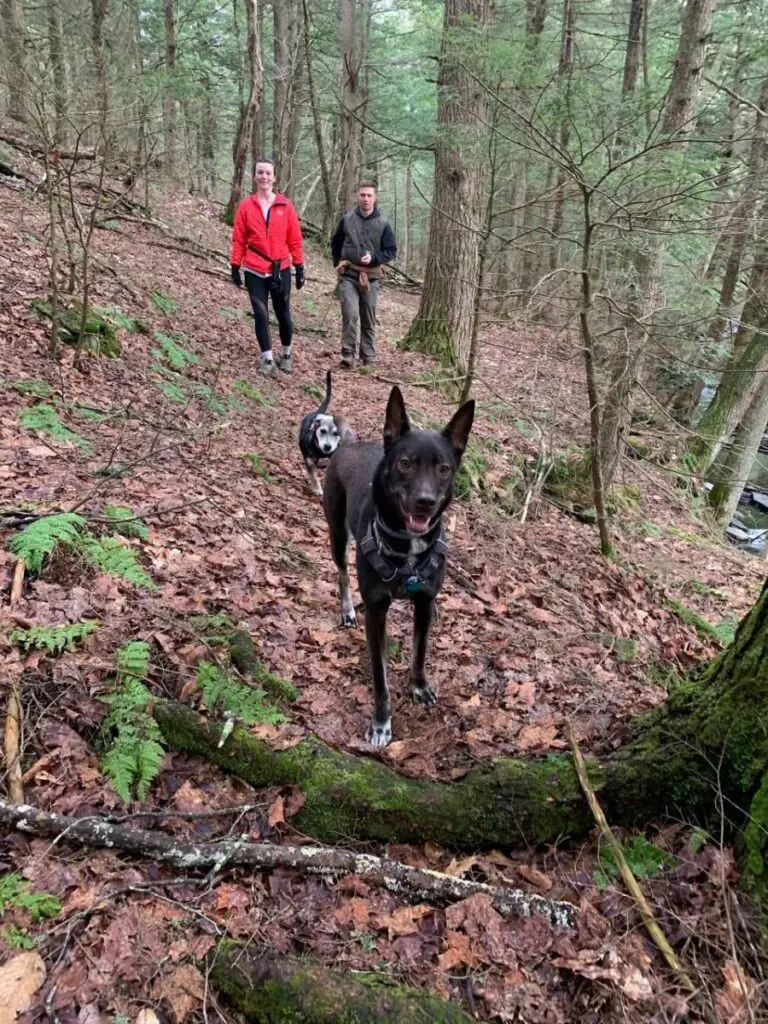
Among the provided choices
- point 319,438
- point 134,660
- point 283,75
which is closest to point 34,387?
point 319,438

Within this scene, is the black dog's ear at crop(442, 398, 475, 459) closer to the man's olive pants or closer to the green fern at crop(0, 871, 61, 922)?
the green fern at crop(0, 871, 61, 922)

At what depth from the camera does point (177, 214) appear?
18000mm

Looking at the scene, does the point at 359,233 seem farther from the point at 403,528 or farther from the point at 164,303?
the point at 403,528

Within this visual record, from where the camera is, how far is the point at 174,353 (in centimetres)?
840

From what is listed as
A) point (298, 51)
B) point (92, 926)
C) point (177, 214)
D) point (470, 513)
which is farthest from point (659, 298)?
point (298, 51)

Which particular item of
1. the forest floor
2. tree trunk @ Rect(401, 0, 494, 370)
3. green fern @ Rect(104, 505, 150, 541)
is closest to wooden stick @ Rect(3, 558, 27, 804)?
the forest floor

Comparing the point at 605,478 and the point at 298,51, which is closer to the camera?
the point at 605,478

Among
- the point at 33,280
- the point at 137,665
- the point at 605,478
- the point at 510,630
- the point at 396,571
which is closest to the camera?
the point at 137,665

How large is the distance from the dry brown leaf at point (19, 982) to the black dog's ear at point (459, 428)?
300 cm

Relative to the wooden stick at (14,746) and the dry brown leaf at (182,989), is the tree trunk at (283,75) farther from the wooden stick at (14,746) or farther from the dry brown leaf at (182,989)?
the dry brown leaf at (182,989)

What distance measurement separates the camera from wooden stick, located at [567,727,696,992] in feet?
7.14

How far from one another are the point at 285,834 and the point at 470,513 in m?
4.57

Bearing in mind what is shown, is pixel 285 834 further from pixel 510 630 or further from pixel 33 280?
pixel 33 280

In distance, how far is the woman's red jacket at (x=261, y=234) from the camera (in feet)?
29.2
